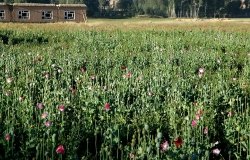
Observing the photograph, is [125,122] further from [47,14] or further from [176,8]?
[176,8]

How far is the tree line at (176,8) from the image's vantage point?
137000 mm

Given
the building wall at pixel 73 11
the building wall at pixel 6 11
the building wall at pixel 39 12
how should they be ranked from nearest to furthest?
the building wall at pixel 6 11 → the building wall at pixel 39 12 → the building wall at pixel 73 11

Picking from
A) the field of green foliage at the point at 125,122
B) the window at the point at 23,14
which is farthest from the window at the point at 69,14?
the field of green foliage at the point at 125,122

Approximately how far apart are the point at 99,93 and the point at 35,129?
1808 millimetres

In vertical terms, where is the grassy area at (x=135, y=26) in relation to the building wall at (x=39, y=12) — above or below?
below

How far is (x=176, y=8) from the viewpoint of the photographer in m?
153

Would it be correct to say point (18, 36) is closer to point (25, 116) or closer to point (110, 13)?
point (25, 116)

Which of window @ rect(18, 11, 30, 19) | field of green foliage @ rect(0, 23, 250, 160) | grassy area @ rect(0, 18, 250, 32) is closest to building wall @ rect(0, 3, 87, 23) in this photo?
window @ rect(18, 11, 30, 19)

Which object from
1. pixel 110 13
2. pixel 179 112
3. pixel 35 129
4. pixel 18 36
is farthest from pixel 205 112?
pixel 110 13

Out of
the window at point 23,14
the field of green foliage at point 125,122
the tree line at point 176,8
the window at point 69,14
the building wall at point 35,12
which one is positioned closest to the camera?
the field of green foliage at point 125,122

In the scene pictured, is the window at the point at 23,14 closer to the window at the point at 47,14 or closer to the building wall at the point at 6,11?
the building wall at the point at 6,11

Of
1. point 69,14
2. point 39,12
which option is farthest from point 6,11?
point 69,14

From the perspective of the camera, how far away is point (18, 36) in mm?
25828

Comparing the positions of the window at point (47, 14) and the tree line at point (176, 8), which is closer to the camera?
the window at point (47, 14)
